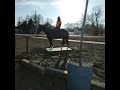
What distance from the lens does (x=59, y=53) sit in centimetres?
1030

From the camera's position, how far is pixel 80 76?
3572 mm

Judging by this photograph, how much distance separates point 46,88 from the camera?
454 cm

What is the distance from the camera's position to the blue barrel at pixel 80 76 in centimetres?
352

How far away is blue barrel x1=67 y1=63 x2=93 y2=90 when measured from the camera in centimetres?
352
